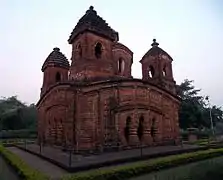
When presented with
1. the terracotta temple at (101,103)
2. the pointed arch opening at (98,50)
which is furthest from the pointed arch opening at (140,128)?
the pointed arch opening at (98,50)

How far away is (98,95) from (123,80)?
6.20 feet

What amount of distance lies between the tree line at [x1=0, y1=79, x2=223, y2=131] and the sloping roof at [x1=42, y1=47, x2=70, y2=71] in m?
19.9

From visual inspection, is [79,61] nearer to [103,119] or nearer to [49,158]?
[103,119]

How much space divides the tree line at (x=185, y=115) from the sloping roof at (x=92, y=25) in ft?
70.1

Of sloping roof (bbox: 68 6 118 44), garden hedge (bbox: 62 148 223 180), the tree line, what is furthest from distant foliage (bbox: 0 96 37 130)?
garden hedge (bbox: 62 148 223 180)

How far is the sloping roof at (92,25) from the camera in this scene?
56.0ft

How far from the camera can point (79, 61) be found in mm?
16906

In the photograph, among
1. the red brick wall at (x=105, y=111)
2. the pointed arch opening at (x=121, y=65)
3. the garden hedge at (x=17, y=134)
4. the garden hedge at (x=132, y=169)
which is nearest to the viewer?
the garden hedge at (x=132, y=169)

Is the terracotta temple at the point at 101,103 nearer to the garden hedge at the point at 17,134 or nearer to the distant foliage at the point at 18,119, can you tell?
the garden hedge at the point at 17,134

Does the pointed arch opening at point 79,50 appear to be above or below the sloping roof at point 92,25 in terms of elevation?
below

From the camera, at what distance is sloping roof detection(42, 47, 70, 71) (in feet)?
70.7

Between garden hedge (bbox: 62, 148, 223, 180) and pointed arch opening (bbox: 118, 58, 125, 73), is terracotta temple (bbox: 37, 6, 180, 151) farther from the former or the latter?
garden hedge (bbox: 62, 148, 223, 180)

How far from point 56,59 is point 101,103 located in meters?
8.79

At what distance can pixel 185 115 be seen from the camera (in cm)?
3756
